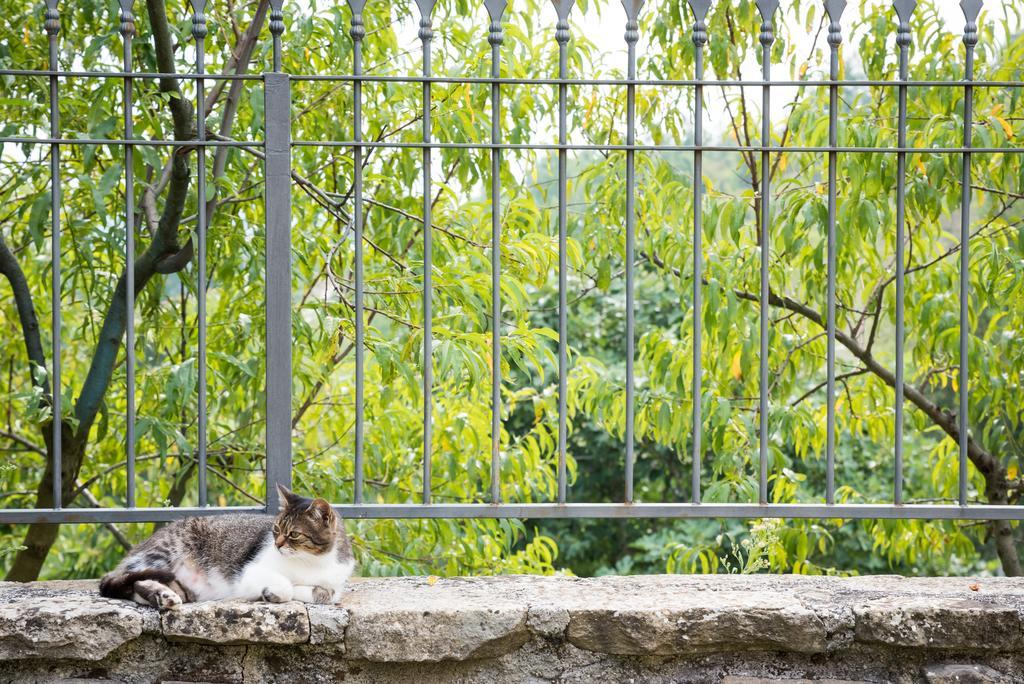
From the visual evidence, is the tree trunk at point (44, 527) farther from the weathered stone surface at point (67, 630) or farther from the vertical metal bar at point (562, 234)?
the vertical metal bar at point (562, 234)

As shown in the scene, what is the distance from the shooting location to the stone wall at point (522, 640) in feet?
8.31

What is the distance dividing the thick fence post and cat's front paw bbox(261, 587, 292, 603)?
342mm

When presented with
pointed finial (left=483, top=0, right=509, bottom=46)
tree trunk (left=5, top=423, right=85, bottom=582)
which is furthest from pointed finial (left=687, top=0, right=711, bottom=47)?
tree trunk (left=5, top=423, right=85, bottom=582)

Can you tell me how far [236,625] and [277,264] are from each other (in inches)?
39.5

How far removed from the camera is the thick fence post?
284cm

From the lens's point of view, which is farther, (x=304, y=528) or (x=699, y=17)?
(x=699, y=17)

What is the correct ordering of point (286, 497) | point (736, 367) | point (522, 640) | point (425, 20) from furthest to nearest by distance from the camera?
point (736, 367) → point (425, 20) → point (286, 497) → point (522, 640)

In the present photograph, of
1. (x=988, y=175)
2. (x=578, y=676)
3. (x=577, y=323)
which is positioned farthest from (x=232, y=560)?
(x=577, y=323)

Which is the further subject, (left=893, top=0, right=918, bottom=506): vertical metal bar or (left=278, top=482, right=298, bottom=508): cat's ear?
(left=893, top=0, right=918, bottom=506): vertical metal bar

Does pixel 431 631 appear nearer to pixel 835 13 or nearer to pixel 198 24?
pixel 198 24

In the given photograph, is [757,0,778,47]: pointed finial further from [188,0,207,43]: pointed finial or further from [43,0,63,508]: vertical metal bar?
[43,0,63,508]: vertical metal bar

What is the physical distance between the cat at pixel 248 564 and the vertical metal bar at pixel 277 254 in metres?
0.20

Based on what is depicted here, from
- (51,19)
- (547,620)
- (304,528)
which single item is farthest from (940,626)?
(51,19)

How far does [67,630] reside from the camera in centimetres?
251
